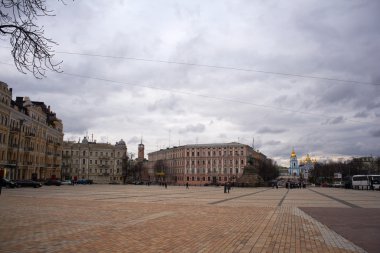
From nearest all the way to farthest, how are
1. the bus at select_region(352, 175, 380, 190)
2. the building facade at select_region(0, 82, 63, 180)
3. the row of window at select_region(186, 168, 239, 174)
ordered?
the building facade at select_region(0, 82, 63, 180) < the bus at select_region(352, 175, 380, 190) < the row of window at select_region(186, 168, 239, 174)

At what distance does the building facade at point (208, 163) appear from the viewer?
14226cm

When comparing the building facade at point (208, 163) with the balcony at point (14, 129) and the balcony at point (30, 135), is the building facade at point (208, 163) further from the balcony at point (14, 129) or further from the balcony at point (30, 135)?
the balcony at point (14, 129)

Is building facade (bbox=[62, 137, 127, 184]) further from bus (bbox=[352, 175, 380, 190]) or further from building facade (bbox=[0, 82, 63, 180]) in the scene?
bus (bbox=[352, 175, 380, 190])

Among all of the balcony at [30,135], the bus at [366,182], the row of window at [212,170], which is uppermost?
the balcony at [30,135]

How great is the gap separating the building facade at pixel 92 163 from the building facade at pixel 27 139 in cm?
3448

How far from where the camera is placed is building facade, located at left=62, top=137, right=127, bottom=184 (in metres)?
131

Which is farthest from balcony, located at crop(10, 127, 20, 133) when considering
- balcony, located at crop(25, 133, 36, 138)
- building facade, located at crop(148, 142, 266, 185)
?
building facade, located at crop(148, 142, 266, 185)

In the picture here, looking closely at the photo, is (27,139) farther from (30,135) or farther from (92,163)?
(92,163)

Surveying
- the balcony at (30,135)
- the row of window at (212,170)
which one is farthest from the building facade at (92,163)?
the balcony at (30,135)

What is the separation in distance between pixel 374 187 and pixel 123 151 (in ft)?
311

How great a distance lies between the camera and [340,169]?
139 meters

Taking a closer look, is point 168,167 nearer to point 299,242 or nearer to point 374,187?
point 374,187

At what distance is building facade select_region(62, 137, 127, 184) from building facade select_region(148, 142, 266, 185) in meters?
16.4

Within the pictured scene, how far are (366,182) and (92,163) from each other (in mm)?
95320
